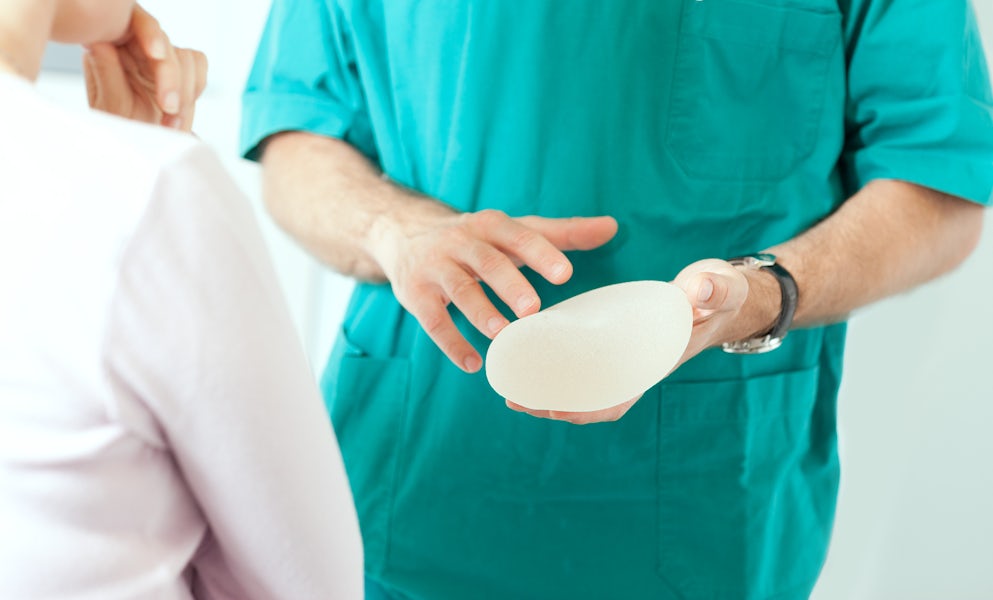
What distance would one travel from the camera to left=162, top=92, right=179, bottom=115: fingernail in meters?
0.85

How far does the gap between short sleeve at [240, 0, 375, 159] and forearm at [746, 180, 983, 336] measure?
1.90 feet

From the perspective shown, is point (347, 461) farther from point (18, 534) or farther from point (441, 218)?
point (18, 534)

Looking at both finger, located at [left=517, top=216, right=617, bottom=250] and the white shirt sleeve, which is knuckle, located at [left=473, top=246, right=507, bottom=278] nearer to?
finger, located at [left=517, top=216, right=617, bottom=250]

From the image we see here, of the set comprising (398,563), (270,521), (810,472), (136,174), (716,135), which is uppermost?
(136,174)

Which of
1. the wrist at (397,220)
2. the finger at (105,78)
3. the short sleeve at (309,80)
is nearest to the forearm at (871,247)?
the wrist at (397,220)

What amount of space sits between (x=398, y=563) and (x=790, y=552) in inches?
19.5

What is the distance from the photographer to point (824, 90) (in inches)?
44.6

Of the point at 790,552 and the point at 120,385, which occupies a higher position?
the point at 120,385

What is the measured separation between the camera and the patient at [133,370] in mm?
485

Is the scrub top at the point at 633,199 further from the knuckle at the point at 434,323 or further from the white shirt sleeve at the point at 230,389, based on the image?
the white shirt sleeve at the point at 230,389

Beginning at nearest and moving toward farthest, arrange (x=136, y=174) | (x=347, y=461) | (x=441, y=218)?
1. (x=136, y=174)
2. (x=441, y=218)
3. (x=347, y=461)

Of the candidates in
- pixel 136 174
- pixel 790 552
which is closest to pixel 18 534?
pixel 136 174

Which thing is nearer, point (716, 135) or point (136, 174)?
point (136, 174)

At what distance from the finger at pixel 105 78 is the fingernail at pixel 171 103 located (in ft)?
0.16
